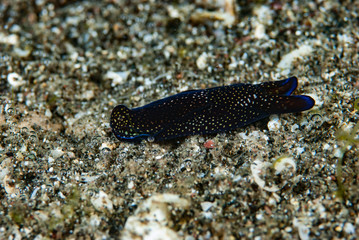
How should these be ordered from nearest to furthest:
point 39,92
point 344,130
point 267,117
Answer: point 344,130, point 267,117, point 39,92

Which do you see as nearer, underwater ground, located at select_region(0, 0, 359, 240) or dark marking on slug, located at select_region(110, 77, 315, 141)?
underwater ground, located at select_region(0, 0, 359, 240)

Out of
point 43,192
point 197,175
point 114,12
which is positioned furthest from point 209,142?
point 114,12

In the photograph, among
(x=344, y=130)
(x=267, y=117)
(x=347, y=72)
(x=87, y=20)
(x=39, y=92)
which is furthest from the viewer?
(x=87, y=20)

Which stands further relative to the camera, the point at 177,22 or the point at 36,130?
the point at 177,22

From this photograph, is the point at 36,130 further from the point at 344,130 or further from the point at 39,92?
the point at 344,130

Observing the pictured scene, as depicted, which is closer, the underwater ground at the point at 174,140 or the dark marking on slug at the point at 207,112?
the underwater ground at the point at 174,140
